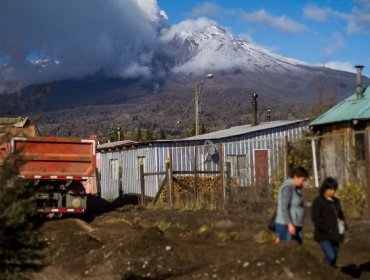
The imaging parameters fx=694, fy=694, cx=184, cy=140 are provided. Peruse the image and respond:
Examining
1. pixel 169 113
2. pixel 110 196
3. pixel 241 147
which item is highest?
pixel 169 113

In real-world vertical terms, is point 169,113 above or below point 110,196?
above

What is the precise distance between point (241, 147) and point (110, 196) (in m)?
7.96

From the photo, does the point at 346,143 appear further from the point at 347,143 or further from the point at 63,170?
the point at 63,170

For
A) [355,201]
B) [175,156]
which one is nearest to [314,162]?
[355,201]

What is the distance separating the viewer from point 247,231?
46.7 ft

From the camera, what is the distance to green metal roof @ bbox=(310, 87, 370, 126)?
21.2 metres

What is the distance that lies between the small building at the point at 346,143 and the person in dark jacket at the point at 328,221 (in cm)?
640

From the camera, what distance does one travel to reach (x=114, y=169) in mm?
35562

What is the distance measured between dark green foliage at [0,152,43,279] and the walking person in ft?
10.9

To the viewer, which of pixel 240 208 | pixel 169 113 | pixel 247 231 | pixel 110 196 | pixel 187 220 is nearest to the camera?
pixel 247 231

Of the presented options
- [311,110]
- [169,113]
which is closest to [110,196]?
[311,110]

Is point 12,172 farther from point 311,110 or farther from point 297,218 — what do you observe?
point 311,110

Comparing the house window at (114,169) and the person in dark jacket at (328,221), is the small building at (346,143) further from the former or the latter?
the house window at (114,169)

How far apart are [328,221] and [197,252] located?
3.32 meters
